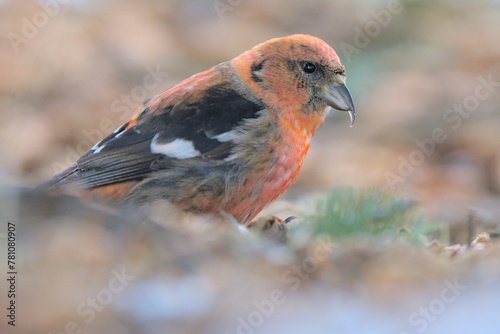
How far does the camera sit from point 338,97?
2.89 metres

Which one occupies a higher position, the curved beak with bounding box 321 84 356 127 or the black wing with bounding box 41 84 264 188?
the curved beak with bounding box 321 84 356 127

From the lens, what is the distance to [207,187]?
2.58 meters

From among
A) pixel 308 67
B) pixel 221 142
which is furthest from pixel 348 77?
pixel 221 142

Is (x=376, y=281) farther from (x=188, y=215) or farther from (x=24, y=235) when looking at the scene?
(x=188, y=215)

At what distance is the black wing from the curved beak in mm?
290

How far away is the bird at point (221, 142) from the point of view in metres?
2.59

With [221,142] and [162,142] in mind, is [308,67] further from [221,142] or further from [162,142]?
[162,142]

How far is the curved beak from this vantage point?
9.44 ft

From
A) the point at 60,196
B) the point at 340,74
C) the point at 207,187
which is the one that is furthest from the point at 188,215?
the point at 60,196

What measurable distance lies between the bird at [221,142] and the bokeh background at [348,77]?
17.7 inches

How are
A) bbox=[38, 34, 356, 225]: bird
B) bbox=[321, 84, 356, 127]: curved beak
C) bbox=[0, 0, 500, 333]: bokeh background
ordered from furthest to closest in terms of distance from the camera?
1. bbox=[0, 0, 500, 333]: bokeh background
2. bbox=[321, 84, 356, 127]: curved beak
3. bbox=[38, 34, 356, 225]: bird

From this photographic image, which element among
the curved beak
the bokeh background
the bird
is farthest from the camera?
the bokeh background

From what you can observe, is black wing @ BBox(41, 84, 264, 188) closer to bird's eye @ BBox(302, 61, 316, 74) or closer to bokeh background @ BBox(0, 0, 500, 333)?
bird's eye @ BBox(302, 61, 316, 74)

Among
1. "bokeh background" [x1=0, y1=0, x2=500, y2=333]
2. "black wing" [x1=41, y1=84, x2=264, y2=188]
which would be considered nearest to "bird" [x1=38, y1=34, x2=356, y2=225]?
"black wing" [x1=41, y1=84, x2=264, y2=188]
